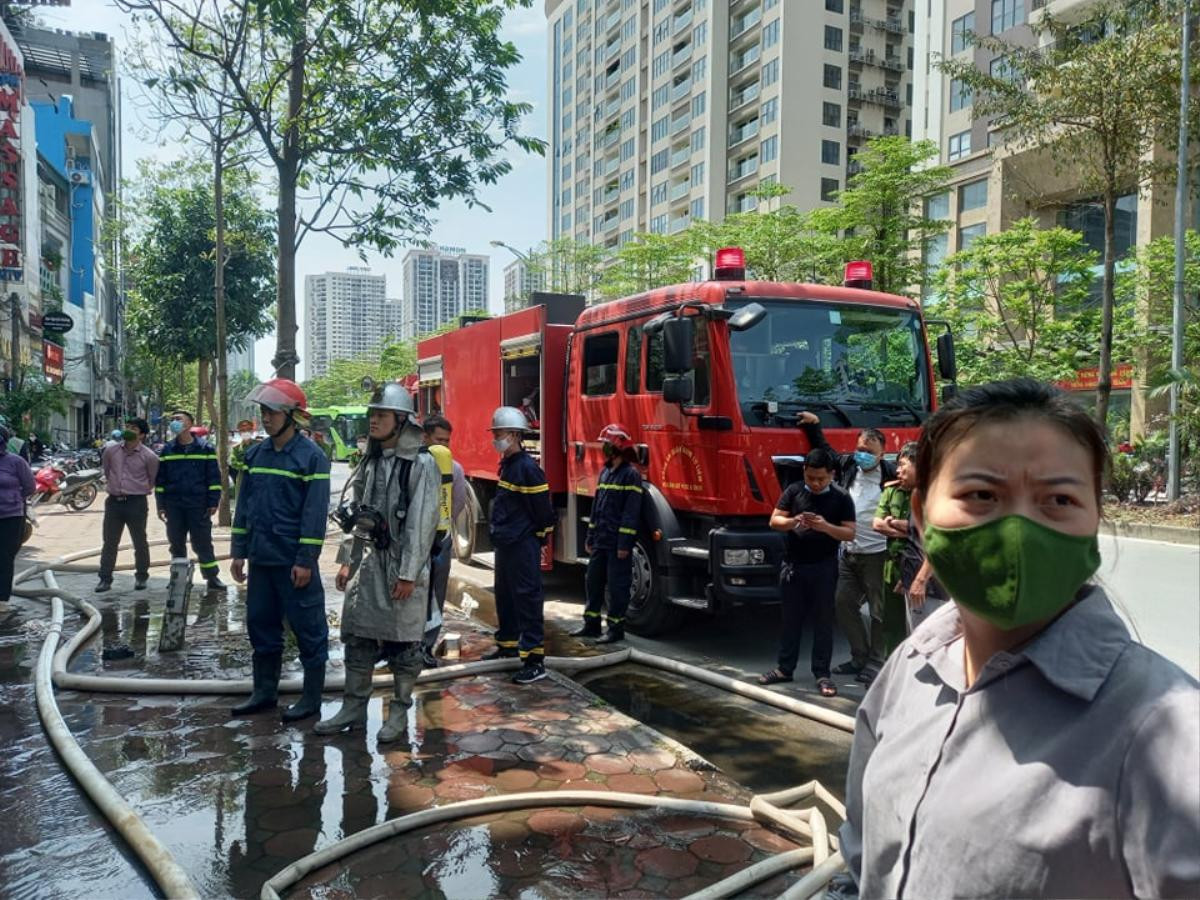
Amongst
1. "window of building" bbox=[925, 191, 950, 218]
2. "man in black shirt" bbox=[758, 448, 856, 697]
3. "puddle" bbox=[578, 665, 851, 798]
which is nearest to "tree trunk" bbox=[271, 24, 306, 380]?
"puddle" bbox=[578, 665, 851, 798]

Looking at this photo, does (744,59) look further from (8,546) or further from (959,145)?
(8,546)

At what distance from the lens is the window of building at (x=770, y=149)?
160 feet

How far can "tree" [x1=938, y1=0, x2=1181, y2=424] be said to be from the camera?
1493cm

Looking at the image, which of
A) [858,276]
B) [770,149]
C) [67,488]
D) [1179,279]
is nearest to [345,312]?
[770,149]

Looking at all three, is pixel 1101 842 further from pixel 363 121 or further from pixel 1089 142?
pixel 1089 142

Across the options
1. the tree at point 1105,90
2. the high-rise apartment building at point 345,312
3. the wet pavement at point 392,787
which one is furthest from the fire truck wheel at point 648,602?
the high-rise apartment building at point 345,312

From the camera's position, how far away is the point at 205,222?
21.0m

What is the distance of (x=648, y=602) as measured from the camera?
7078 mm

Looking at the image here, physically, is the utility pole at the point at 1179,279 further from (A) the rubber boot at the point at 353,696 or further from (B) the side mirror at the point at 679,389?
(A) the rubber boot at the point at 353,696

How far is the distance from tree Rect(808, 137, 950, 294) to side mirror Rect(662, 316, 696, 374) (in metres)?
15.9

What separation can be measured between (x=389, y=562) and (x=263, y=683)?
1.18 m

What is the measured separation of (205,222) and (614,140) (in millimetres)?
49193

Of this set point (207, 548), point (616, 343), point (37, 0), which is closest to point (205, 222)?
point (37, 0)

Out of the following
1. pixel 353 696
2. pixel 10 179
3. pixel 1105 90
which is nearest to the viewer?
pixel 353 696
